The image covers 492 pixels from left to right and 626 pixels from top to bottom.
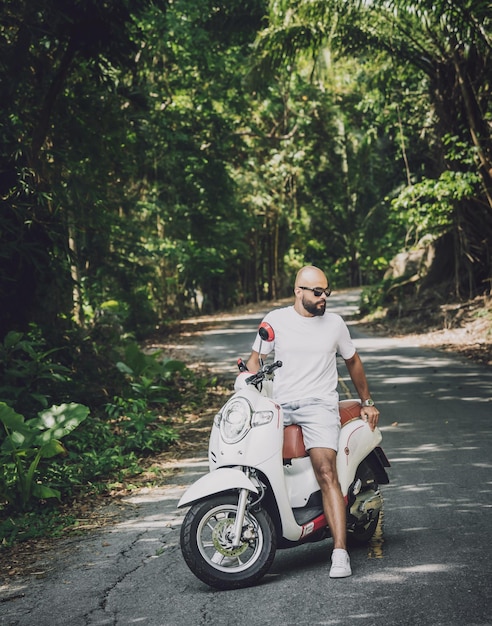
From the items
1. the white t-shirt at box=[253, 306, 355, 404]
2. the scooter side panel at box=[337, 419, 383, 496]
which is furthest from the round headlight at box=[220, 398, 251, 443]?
the scooter side panel at box=[337, 419, 383, 496]

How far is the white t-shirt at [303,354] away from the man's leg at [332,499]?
394 millimetres

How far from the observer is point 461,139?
68.7 feet

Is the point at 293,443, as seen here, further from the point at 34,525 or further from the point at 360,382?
the point at 34,525

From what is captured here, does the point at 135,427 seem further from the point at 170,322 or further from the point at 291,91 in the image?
the point at 291,91

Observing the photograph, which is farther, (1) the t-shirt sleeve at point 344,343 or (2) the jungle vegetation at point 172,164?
(2) the jungle vegetation at point 172,164

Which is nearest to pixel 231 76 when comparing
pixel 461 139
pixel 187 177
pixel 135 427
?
pixel 187 177

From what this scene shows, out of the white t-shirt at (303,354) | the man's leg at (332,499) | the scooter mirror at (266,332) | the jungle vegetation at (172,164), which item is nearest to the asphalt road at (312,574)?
the man's leg at (332,499)

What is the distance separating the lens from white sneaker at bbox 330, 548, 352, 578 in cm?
489

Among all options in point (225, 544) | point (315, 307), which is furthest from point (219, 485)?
point (315, 307)

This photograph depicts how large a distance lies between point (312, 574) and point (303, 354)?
4.47ft

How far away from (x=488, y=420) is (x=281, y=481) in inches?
228

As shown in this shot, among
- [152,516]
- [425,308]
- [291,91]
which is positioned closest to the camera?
[152,516]

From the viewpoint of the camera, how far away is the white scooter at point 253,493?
188 inches

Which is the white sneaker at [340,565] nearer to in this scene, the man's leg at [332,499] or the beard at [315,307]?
the man's leg at [332,499]
